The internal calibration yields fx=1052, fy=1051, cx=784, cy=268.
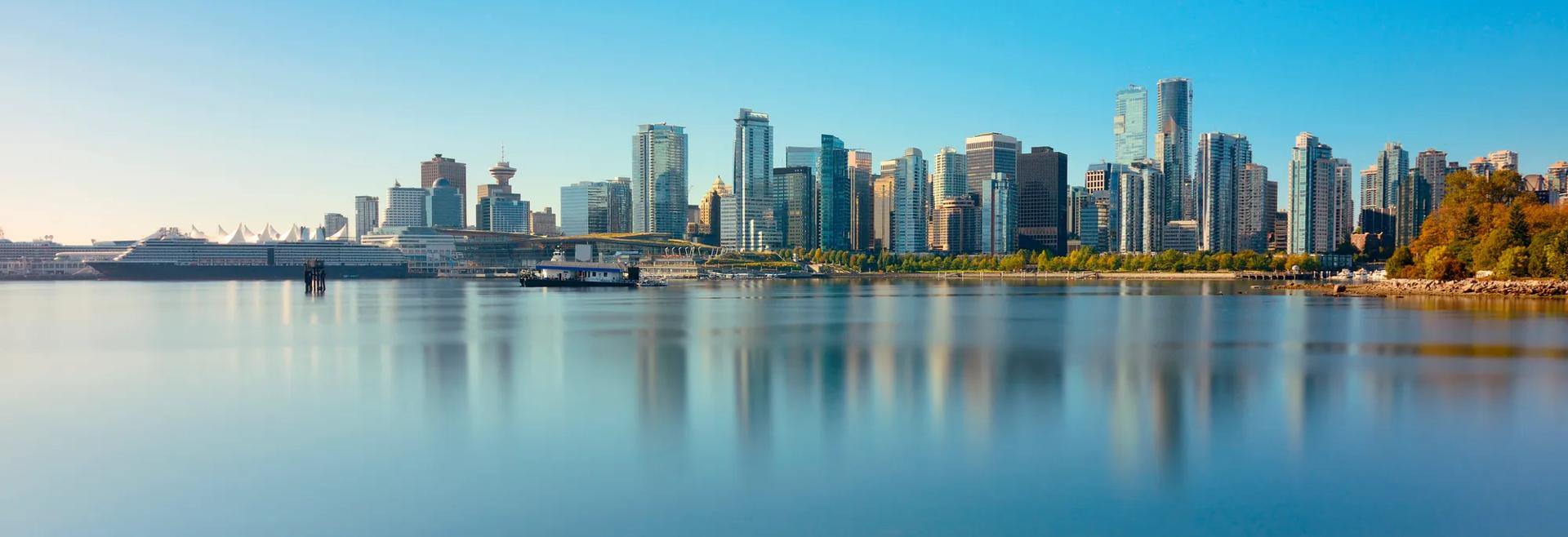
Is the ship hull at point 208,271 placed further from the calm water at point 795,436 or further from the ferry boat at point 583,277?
the calm water at point 795,436

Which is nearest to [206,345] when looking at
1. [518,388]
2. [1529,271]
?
[518,388]

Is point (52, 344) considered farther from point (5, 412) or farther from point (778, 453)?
point (778, 453)

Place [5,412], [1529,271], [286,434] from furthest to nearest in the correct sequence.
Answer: [1529,271], [5,412], [286,434]

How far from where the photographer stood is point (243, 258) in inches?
5536

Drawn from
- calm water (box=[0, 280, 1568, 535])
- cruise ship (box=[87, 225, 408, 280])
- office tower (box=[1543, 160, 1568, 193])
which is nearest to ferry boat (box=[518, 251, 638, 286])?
cruise ship (box=[87, 225, 408, 280])

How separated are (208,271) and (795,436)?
14259 centimetres

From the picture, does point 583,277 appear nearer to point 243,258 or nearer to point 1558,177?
point 243,258

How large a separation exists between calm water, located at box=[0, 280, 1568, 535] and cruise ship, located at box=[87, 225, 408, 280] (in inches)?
4541

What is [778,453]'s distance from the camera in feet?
48.2

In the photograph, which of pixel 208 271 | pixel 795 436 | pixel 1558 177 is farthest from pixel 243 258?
pixel 1558 177

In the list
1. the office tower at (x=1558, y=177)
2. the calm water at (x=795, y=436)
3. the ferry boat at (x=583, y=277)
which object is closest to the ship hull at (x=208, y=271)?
the ferry boat at (x=583, y=277)

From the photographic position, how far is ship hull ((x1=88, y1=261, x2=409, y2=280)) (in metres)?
134

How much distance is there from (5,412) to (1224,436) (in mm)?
21521

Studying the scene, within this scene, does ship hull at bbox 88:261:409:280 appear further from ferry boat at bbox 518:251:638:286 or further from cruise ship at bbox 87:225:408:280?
ferry boat at bbox 518:251:638:286
